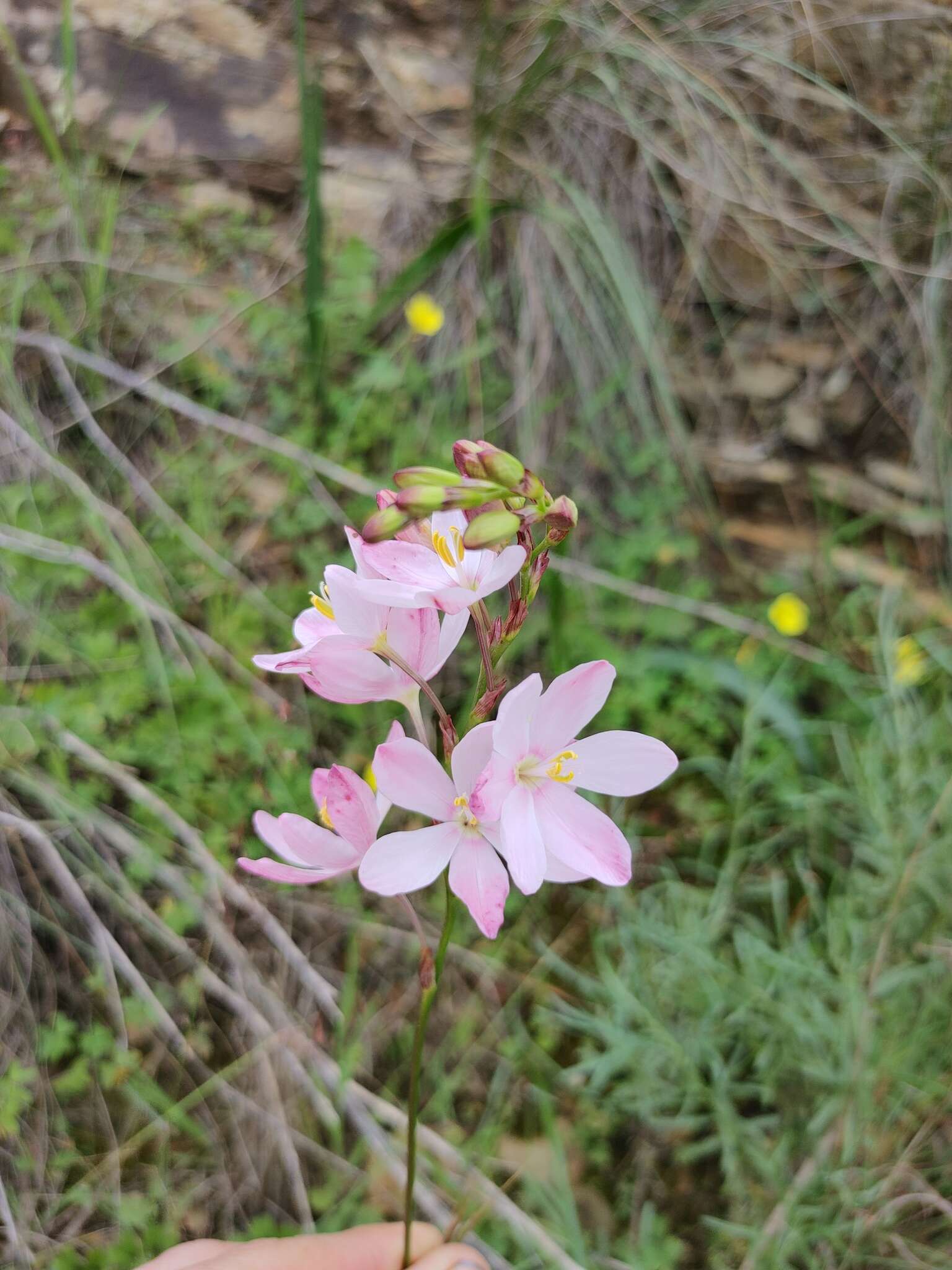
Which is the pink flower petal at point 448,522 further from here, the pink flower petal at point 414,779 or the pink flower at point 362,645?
the pink flower petal at point 414,779

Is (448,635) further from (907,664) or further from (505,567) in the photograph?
(907,664)

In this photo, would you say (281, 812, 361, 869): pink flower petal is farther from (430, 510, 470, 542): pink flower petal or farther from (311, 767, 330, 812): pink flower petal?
(430, 510, 470, 542): pink flower petal

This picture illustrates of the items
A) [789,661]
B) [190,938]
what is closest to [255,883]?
[190,938]

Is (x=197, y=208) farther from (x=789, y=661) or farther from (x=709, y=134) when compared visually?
(x=789, y=661)

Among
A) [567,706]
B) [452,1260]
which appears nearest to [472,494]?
[567,706]

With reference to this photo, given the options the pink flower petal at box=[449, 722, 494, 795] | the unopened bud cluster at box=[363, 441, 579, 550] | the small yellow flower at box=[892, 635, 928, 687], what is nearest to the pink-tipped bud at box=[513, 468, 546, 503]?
the unopened bud cluster at box=[363, 441, 579, 550]

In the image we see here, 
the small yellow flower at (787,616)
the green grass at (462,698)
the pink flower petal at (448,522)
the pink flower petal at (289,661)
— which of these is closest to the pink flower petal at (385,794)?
the pink flower petal at (289,661)
